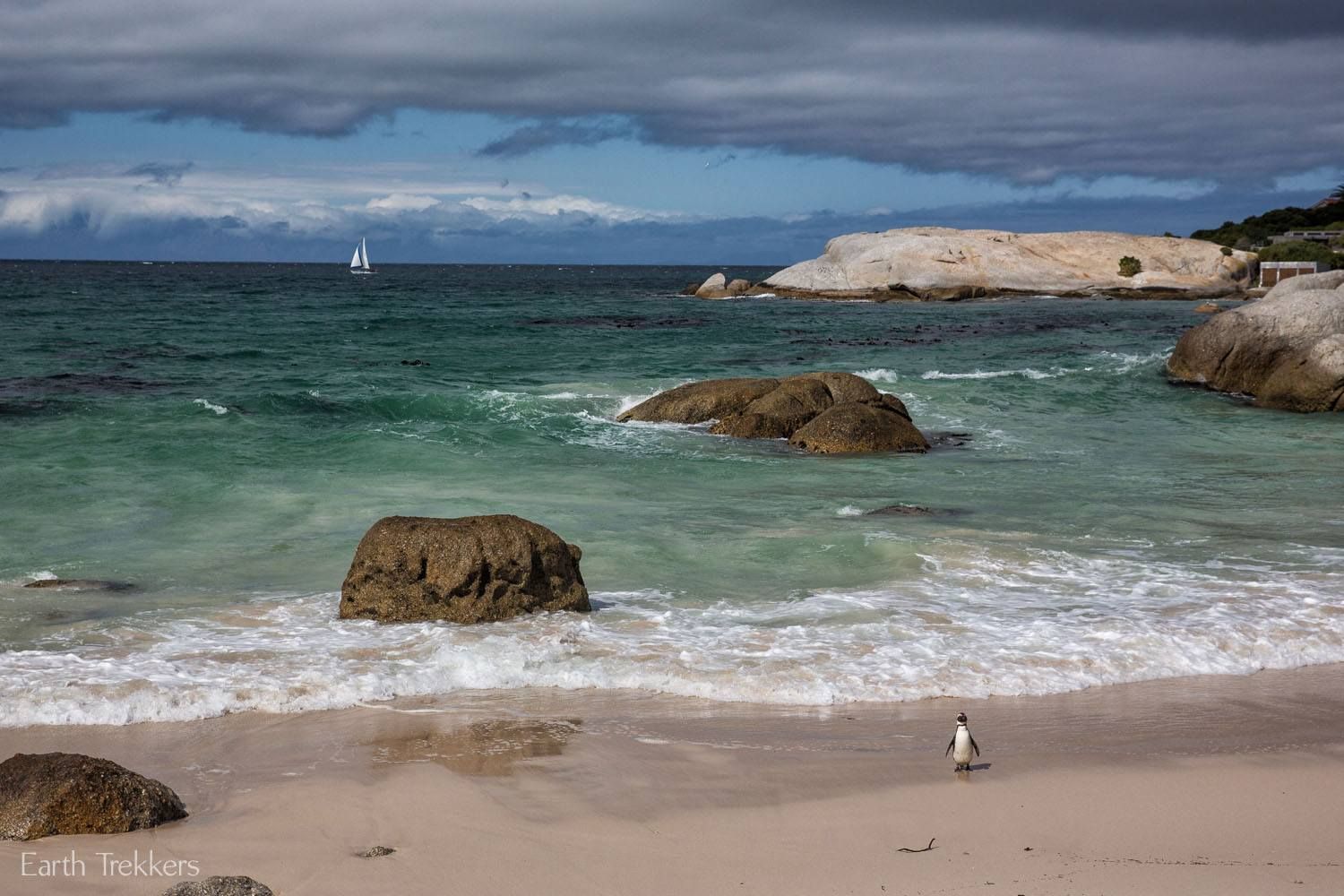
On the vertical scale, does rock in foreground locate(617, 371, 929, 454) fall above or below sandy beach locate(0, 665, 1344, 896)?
above

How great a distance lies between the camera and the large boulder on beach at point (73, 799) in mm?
5777

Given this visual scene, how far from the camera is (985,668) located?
8.77 m

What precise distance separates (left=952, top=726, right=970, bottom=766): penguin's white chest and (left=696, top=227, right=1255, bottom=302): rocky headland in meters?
59.3

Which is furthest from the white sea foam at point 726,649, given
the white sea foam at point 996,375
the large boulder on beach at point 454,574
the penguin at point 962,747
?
the white sea foam at point 996,375

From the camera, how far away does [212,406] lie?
73.3 ft

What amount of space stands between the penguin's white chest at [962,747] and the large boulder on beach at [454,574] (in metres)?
4.11

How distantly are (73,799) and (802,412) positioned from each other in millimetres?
15192

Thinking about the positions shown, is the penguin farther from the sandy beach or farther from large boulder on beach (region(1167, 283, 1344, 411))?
large boulder on beach (region(1167, 283, 1344, 411))

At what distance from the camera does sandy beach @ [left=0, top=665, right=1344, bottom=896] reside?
557cm

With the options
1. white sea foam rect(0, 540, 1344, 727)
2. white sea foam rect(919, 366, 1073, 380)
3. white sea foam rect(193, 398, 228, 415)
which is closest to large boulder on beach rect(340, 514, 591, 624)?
white sea foam rect(0, 540, 1344, 727)

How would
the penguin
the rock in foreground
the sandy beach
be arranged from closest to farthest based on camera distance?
the sandy beach, the penguin, the rock in foreground

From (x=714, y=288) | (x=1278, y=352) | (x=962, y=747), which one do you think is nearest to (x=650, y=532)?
(x=962, y=747)

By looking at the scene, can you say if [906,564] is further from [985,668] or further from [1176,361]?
→ [1176,361]

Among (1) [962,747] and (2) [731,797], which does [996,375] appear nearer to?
(1) [962,747]
